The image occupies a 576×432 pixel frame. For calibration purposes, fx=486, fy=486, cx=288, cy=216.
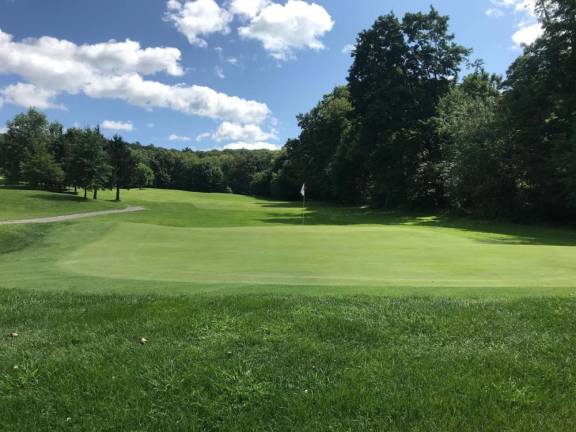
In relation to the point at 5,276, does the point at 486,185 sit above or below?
above

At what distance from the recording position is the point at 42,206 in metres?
44.1

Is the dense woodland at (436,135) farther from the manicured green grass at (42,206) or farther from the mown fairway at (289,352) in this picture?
the mown fairway at (289,352)

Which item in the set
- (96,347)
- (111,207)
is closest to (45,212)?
(111,207)

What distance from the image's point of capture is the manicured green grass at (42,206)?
39.2m

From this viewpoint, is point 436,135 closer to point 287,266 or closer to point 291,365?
point 287,266

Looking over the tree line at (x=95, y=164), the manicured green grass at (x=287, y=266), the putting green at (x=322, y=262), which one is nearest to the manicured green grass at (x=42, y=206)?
the tree line at (x=95, y=164)

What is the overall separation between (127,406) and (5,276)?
7083 millimetres

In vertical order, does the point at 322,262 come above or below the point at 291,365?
above

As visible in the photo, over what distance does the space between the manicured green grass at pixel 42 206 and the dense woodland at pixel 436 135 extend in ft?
13.9

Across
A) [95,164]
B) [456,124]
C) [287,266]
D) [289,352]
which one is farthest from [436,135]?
[289,352]

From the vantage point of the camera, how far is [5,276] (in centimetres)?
964

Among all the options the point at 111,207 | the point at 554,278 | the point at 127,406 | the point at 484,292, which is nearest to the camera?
the point at 127,406

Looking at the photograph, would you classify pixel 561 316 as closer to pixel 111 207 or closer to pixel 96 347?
pixel 96 347

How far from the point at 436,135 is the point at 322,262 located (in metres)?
36.9
